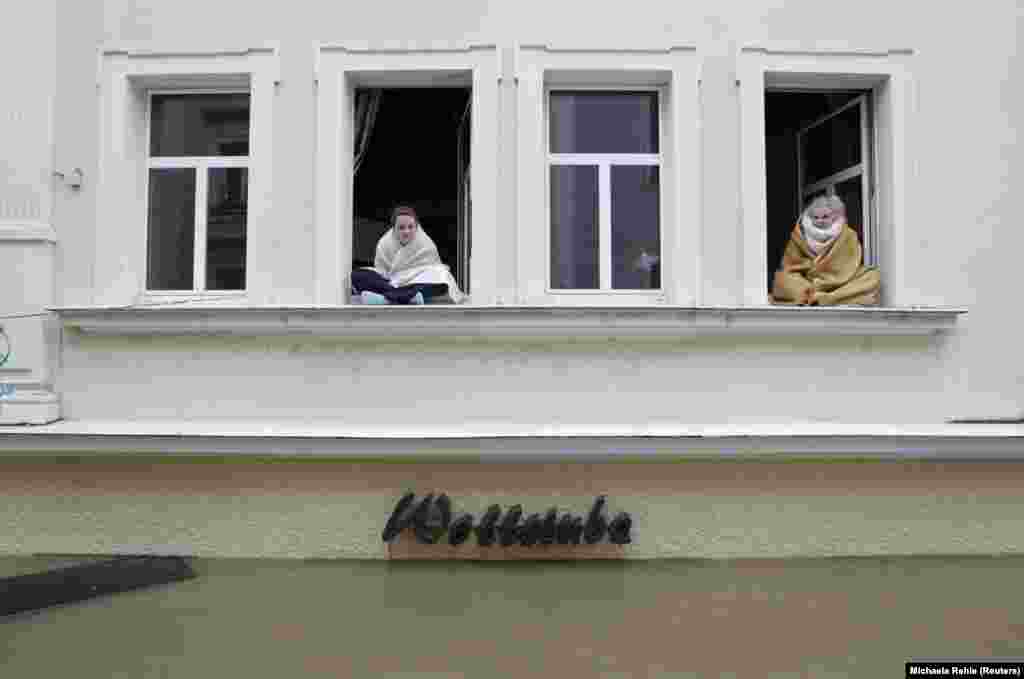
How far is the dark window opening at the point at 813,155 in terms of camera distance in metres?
6.41

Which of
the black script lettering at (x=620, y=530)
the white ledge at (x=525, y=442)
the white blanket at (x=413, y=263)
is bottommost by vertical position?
the black script lettering at (x=620, y=530)

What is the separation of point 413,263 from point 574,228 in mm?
1360

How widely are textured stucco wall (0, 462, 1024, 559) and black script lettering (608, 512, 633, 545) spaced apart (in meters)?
0.15

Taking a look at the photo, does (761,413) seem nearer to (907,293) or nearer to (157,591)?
(907,293)

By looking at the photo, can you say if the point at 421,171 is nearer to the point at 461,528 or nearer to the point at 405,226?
the point at 405,226

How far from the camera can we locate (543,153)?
6.07 m

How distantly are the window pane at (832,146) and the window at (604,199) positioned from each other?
1.66 metres

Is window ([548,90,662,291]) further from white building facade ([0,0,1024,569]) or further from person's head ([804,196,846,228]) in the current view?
person's head ([804,196,846,228])

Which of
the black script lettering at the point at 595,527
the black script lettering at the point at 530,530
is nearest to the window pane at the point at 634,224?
the black script lettering at the point at 595,527

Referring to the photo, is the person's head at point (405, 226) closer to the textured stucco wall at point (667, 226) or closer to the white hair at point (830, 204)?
the textured stucco wall at point (667, 226)

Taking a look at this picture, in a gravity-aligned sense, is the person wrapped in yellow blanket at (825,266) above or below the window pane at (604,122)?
below

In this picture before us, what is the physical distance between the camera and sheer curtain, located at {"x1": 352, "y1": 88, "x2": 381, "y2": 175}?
6.41 metres

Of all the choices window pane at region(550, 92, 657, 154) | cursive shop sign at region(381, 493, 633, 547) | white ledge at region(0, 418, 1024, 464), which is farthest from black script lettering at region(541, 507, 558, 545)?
window pane at region(550, 92, 657, 154)

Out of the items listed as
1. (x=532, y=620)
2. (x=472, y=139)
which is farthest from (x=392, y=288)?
(x=532, y=620)
